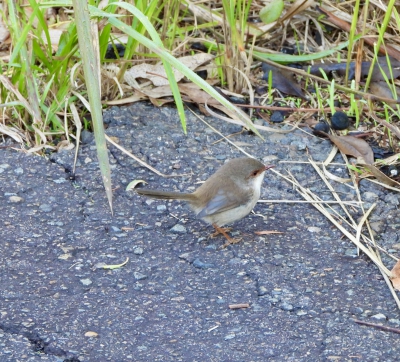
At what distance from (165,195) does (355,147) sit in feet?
5.12

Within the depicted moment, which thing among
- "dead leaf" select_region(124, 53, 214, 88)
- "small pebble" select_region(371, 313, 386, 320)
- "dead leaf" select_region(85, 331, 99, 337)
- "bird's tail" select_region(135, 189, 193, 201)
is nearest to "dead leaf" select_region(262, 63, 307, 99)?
"dead leaf" select_region(124, 53, 214, 88)

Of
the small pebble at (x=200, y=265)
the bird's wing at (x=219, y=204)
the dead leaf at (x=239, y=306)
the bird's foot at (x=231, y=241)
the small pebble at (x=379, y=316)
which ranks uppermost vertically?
the bird's wing at (x=219, y=204)

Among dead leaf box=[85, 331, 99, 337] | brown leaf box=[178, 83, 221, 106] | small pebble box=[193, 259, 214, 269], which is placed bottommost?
small pebble box=[193, 259, 214, 269]

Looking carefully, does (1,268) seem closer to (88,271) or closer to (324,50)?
(88,271)

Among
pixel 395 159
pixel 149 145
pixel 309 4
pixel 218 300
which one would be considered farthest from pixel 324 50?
pixel 218 300

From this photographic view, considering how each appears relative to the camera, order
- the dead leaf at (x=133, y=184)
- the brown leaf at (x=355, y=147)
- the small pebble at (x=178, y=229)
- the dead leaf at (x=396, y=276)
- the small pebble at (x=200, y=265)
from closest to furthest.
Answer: the dead leaf at (x=396, y=276) < the small pebble at (x=200, y=265) < the small pebble at (x=178, y=229) < the dead leaf at (x=133, y=184) < the brown leaf at (x=355, y=147)

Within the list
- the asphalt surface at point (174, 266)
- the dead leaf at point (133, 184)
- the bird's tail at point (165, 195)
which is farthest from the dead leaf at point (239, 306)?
the dead leaf at point (133, 184)

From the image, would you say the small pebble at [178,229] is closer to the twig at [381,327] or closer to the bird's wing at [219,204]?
the bird's wing at [219,204]

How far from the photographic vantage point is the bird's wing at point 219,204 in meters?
4.50

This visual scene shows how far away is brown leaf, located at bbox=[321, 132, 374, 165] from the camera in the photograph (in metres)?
5.18

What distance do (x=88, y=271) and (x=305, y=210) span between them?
1.49 meters

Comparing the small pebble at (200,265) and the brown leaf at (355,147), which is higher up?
the brown leaf at (355,147)

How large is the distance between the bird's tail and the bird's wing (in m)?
0.13

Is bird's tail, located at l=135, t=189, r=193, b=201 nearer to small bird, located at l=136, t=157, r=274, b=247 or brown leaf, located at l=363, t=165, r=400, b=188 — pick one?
small bird, located at l=136, t=157, r=274, b=247
